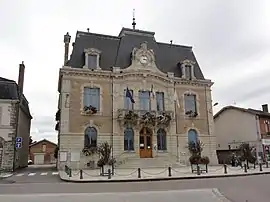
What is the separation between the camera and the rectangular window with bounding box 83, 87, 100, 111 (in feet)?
87.0

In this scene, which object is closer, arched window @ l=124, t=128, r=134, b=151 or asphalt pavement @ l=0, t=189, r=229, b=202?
asphalt pavement @ l=0, t=189, r=229, b=202

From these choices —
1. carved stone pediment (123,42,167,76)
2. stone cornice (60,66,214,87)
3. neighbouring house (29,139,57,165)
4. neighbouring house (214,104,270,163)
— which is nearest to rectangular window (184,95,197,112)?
stone cornice (60,66,214,87)

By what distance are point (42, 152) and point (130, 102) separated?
1749 inches

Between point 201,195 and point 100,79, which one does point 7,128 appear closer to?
point 100,79

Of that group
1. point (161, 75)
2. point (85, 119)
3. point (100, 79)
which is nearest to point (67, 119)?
point (85, 119)

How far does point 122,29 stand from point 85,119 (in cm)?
1111

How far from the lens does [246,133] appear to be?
33.0 metres

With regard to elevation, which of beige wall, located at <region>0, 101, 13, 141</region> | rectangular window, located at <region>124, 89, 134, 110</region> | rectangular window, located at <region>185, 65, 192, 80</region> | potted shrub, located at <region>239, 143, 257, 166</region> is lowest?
potted shrub, located at <region>239, 143, 257, 166</region>

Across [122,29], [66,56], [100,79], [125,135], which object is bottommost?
[125,135]

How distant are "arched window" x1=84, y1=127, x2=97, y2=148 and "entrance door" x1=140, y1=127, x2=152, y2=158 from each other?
4.29 metres

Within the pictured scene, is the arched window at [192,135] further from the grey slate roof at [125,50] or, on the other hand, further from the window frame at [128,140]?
the window frame at [128,140]

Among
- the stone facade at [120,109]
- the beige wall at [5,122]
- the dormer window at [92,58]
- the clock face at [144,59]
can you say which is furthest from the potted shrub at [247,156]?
the beige wall at [5,122]

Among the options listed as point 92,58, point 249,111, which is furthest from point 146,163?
point 249,111

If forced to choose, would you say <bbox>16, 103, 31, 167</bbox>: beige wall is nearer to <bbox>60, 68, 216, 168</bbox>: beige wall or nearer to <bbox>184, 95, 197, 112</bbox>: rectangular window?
<bbox>60, 68, 216, 168</bbox>: beige wall
